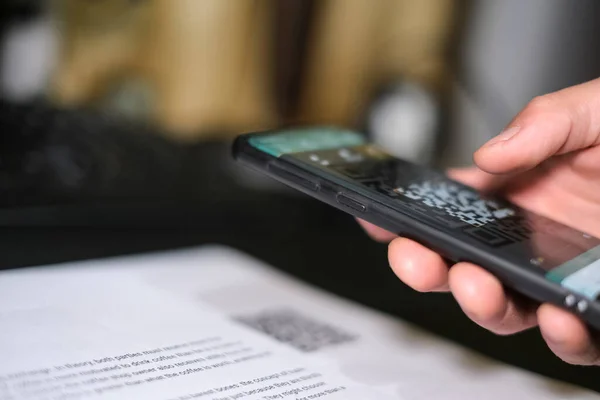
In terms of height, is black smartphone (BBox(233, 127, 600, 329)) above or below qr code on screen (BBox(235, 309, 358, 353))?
above

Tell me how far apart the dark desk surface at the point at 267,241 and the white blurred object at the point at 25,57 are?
0.96ft

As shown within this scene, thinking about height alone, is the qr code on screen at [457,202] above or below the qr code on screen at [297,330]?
above

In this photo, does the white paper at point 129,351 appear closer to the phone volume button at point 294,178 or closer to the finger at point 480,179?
the phone volume button at point 294,178

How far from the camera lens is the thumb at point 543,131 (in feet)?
1.33

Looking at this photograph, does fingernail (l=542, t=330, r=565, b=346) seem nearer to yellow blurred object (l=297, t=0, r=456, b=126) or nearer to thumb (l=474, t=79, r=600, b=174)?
thumb (l=474, t=79, r=600, b=174)

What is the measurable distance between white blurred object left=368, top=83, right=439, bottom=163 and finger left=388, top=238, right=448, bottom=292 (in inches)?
18.2

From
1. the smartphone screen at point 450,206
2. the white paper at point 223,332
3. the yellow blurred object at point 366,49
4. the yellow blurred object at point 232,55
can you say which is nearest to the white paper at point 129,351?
the white paper at point 223,332

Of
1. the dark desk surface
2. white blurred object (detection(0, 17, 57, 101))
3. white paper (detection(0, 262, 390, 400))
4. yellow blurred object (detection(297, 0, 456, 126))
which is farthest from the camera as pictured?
yellow blurred object (detection(297, 0, 456, 126))

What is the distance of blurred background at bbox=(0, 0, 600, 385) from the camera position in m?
0.56

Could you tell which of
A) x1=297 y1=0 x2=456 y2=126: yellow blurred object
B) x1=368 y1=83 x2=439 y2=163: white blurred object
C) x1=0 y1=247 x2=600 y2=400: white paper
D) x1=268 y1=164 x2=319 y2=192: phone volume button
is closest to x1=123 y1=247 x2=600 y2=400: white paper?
x1=0 y1=247 x2=600 y2=400: white paper

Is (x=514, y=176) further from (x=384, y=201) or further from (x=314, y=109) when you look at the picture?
(x=314, y=109)

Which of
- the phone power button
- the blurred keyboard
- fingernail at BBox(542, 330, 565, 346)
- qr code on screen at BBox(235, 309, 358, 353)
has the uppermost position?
the phone power button

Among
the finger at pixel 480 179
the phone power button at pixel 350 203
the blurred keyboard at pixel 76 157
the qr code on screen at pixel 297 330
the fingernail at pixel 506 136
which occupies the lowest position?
the qr code on screen at pixel 297 330

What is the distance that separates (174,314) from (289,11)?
2.19ft
